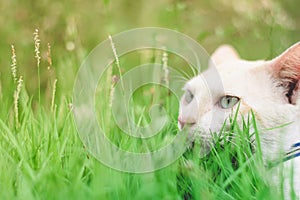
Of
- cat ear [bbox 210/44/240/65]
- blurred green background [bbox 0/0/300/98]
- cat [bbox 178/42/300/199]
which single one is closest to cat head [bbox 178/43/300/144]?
cat [bbox 178/42/300/199]

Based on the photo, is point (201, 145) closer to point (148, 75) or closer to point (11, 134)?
point (11, 134)

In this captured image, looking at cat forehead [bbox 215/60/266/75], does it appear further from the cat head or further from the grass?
the grass

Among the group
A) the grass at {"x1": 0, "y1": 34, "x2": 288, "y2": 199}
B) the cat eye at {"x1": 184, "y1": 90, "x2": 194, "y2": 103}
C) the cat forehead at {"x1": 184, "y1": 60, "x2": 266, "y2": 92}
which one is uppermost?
the cat forehead at {"x1": 184, "y1": 60, "x2": 266, "y2": 92}

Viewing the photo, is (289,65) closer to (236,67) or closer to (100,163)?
(236,67)

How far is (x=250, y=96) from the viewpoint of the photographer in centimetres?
220

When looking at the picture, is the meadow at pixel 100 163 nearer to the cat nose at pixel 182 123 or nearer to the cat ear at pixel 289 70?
the cat nose at pixel 182 123

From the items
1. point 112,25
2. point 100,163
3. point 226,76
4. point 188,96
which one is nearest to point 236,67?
point 226,76

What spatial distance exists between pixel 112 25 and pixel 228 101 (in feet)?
3.85

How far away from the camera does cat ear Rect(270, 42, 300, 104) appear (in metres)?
2.16

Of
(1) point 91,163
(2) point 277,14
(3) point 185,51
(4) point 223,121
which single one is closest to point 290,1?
(2) point 277,14

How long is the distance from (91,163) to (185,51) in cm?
114

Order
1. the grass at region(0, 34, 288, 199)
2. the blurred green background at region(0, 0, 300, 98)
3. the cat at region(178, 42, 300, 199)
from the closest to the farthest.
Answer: the grass at region(0, 34, 288, 199)
the cat at region(178, 42, 300, 199)
the blurred green background at region(0, 0, 300, 98)

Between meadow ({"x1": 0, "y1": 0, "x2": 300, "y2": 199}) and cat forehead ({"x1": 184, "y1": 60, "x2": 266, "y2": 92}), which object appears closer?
meadow ({"x1": 0, "y1": 0, "x2": 300, "y2": 199})

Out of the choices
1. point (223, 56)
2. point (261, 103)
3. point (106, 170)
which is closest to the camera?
point (106, 170)
